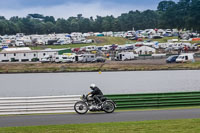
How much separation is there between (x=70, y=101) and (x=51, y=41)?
100306 millimetres

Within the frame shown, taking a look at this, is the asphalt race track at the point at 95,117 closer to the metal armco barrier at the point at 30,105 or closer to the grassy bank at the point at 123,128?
the metal armco barrier at the point at 30,105

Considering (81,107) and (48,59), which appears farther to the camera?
(48,59)

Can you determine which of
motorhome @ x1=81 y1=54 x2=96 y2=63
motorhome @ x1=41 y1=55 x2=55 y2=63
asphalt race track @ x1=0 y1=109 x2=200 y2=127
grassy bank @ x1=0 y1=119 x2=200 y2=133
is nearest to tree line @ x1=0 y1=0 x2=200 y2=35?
motorhome @ x1=81 y1=54 x2=96 y2=63

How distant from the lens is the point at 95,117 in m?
18.6

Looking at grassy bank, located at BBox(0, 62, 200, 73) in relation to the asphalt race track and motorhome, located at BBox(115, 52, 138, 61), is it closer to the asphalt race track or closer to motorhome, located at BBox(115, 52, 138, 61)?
motorhome, located at BBox(115, 52, 138, 61)

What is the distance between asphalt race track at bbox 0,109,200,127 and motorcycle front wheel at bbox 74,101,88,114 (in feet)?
0.90

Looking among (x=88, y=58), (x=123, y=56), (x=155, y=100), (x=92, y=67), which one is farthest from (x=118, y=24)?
(x=155, y=100)

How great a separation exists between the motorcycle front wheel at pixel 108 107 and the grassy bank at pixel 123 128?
332cm

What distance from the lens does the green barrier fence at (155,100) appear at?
21406mm

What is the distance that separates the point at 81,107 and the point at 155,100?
14.2ft

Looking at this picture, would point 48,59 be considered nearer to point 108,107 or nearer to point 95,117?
point 108,107

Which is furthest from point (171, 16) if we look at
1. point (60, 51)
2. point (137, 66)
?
point (137, 66)

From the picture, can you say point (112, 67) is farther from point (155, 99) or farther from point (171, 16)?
point (171, 16)

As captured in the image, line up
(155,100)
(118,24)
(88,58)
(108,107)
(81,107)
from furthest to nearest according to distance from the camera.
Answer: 1. (118,24)
2. (88,58)
3. (155,100)
4. (108,107)
5. (81,107)
